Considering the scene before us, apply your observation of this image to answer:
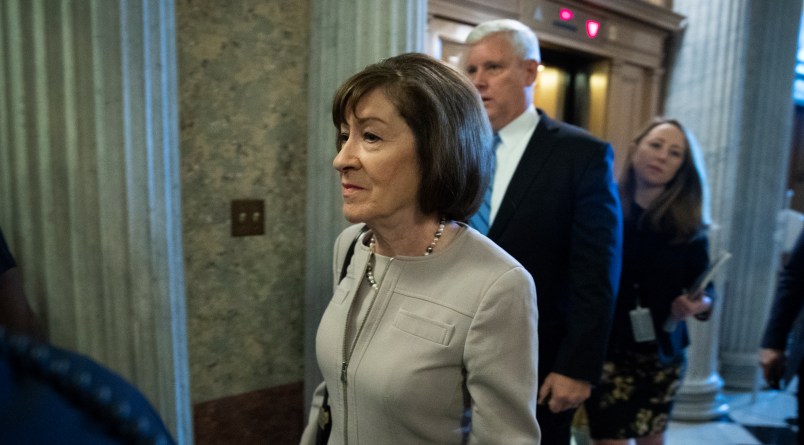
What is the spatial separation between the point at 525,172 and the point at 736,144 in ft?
9.30

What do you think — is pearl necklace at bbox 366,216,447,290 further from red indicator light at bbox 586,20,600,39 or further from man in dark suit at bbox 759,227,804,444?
red indicator light at bbox 586,20,600,39

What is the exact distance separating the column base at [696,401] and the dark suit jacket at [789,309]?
1.79 metres

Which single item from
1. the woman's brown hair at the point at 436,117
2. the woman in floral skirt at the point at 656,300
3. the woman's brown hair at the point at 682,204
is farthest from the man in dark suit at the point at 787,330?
the woman's brown hair at the point at 436,117

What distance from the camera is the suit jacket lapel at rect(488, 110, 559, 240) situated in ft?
5.19

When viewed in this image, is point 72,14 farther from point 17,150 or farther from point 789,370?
point 789,370

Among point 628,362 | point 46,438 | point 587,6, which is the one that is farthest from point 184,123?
point 587,6

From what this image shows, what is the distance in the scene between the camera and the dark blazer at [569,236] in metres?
1.54

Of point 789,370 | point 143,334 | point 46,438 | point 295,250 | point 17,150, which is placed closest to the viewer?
point 46,438

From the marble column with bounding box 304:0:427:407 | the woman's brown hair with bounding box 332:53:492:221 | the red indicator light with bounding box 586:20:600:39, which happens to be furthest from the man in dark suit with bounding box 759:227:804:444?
the red indicator light with bounding box 586:20:600:39

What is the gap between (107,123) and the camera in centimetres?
143

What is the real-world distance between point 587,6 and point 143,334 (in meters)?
3.31

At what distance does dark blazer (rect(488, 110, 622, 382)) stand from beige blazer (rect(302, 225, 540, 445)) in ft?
1.73

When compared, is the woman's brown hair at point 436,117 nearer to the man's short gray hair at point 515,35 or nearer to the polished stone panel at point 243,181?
the man's short gray hair at point 515,35

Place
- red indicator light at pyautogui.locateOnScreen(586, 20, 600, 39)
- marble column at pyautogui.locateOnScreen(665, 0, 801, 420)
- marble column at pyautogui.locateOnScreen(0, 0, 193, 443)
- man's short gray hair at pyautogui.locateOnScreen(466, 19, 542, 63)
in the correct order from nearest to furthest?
marble column at pyautogui.locateOnScreen(0, 0, 193, 443) → man's short gray hair at pyautogui.locateOnScreen(466, 19, 542, 63) → red indicator light at pyautogui.locateOnScreen(586, 20, 600, 39) → marble column at pyautogui.locateOnScreen(665, 0, 801, 420)
